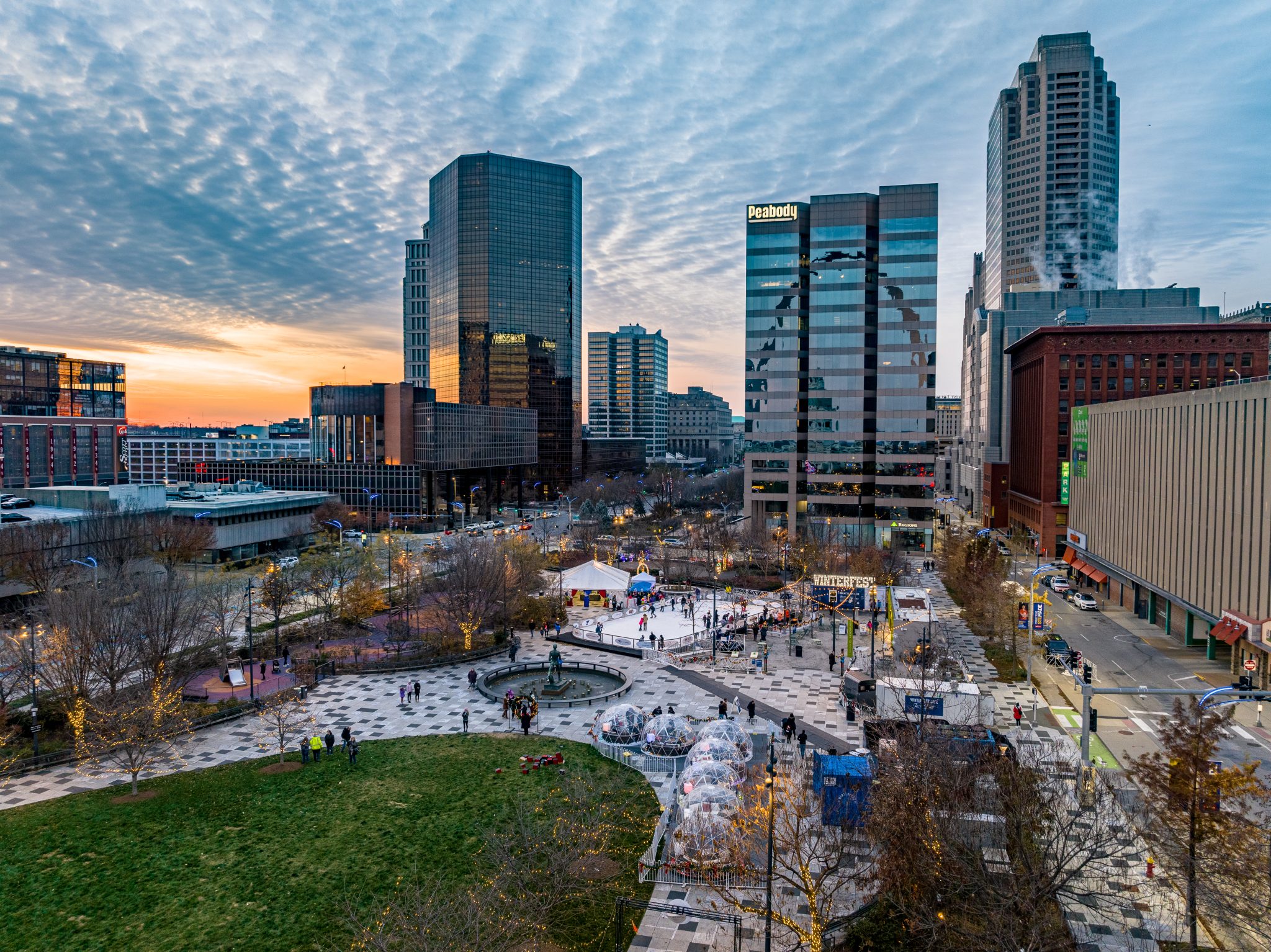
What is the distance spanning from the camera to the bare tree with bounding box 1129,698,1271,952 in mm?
15680

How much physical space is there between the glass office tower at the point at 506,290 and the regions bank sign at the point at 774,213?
262 ft

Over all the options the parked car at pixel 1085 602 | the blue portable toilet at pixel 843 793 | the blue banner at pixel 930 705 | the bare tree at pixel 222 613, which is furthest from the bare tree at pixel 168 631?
the parked car at pixel 1085 602

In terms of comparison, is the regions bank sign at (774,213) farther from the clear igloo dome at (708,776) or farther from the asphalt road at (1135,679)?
the clear igloo dome at (708,776)

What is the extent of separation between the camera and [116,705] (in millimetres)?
28938

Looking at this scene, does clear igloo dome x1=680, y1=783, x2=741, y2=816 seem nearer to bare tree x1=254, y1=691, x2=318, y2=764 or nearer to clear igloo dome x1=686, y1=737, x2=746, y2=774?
clear igloo dome x1=686, y1=737, x2=746, y2=774

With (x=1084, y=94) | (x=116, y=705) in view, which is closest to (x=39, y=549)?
(x=116, y=705)

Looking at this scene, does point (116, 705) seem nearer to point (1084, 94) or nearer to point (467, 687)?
point (467, 687)

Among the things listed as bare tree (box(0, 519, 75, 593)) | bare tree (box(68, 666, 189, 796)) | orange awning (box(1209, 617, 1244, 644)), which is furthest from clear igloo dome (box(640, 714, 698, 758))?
bare tree (box(0, 519, 75, 593))

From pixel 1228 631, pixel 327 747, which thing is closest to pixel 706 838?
pixel 327 747

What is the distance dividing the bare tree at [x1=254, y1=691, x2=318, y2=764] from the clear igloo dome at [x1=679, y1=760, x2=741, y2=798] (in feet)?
54.2

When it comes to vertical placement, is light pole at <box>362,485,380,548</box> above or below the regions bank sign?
below

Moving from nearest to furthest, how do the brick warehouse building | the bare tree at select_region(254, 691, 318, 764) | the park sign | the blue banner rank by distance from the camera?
the blue banner → the bare tree at select_region(254, 691, 318, 764) → the park sign → the brick warehouse building

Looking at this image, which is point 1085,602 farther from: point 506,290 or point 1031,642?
point 506,290

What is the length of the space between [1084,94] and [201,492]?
196999 millimetres
